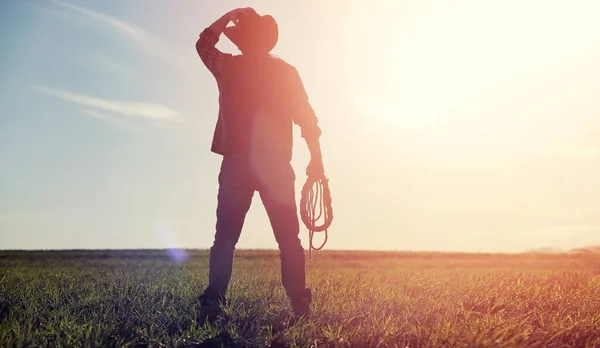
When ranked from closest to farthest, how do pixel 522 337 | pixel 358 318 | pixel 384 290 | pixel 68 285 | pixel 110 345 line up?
pixel 110 345, pixel 522 337, pixel 358 318, pixel 384 290, pixel 68 285

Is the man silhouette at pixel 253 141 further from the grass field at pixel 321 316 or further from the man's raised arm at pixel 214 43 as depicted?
the grass field at pixel 321 316

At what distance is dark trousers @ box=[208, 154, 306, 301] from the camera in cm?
543

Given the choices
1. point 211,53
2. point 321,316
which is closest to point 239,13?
point 211,53

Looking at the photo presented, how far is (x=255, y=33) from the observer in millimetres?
5656

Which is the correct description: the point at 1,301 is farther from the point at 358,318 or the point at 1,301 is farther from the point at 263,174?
the point at 358,318

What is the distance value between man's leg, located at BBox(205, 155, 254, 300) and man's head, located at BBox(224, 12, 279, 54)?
1179 mm

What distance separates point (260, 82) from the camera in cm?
559

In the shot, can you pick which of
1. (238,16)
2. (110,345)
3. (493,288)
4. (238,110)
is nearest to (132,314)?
(110,345)

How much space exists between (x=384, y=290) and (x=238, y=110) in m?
2.93

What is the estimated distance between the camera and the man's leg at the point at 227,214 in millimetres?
5438

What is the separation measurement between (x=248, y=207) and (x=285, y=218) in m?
0.40

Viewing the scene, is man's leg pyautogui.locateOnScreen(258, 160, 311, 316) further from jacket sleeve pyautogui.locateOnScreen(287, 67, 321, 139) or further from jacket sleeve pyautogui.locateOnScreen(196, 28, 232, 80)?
jacket sleeve pyautogui.locateOnScreen(196, 28, 232, 80)

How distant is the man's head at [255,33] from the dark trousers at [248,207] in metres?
1.17

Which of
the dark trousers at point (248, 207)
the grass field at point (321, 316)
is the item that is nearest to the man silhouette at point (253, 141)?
the dark trousers at point (248, 207)
